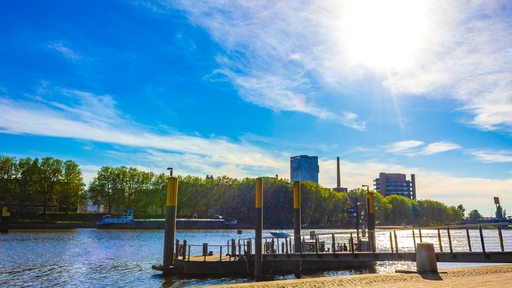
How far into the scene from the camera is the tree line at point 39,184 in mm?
112000

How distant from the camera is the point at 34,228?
102 meters

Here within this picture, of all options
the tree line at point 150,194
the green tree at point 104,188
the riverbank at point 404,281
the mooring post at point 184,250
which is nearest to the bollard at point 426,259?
the riverbank at point 404,281

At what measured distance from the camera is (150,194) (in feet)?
452

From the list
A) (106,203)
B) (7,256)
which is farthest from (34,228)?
(7,256)

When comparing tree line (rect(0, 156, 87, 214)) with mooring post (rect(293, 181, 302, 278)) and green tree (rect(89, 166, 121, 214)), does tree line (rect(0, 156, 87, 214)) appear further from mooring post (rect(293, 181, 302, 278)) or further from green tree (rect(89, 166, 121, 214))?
mooring post (rect(293, 181, 302, 278))

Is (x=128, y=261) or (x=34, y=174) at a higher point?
(x=34, y=174)

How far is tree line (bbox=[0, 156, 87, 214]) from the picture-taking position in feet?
367

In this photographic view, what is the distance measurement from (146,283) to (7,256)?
2288 cm

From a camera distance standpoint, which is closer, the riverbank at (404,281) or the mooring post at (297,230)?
the riverbank at (404,281)

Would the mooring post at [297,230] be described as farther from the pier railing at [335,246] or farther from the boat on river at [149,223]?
the boat on river at [149,223]

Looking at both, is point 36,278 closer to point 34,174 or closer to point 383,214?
point 34,174

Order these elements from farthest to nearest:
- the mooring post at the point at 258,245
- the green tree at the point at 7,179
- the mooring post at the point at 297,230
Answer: the green tree at the point at 7,179 → the mooring post at the point at 297,230 → the mooring post at the point at 258,245

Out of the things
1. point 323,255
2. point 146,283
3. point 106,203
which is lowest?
point 146,283

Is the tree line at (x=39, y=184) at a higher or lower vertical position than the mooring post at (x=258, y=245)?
higher
